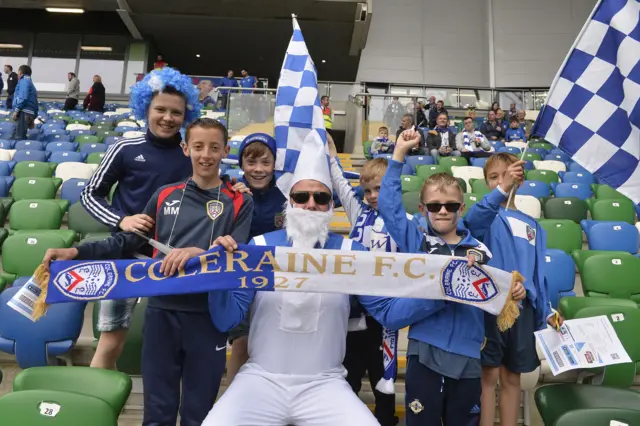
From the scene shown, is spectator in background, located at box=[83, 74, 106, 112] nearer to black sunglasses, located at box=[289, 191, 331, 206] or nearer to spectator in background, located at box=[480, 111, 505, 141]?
spectator in background, located at box=[480, 111, 505, 141]

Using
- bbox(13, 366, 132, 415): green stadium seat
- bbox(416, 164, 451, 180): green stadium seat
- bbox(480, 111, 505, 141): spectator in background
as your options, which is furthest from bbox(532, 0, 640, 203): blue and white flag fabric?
bbox(480, 111, 505, 141): spectator in background

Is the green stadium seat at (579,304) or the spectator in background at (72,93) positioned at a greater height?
the spectator in background at (72,93)

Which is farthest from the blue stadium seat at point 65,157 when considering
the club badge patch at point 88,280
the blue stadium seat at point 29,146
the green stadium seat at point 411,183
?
the club badge patch at point 88,280

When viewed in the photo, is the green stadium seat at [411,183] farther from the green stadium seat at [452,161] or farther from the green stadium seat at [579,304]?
the green stadium seat at [579,304]

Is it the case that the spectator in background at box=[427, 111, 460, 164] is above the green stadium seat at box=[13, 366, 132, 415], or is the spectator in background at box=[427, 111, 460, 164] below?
above

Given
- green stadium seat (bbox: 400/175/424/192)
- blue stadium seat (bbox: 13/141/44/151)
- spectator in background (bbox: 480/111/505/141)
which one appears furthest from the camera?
spectator in background (bbox: 480/111/505/141)

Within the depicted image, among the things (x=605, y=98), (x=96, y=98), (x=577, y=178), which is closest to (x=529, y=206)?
(x=577, y=178)

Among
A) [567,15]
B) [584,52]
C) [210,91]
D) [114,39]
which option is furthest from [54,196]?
[567,15]

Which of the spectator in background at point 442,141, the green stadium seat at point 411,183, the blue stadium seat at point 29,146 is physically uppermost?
the spectator in background at point 442,141

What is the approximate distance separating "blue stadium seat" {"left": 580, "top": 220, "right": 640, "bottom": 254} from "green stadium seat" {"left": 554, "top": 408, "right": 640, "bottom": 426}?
3095 mm

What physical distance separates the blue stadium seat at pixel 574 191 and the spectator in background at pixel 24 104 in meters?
8.51

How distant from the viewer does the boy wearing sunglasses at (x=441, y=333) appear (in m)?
1.97

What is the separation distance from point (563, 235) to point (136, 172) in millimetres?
3743

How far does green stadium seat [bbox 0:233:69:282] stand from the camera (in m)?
3.51
